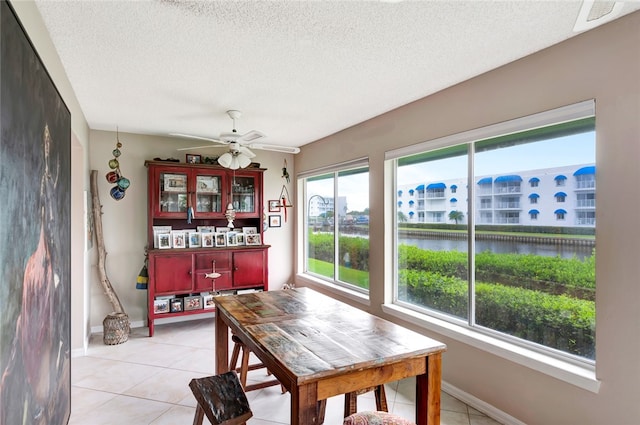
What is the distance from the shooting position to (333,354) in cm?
162

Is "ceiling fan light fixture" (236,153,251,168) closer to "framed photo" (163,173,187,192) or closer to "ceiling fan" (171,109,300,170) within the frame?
"ceiling fan" (171,109,300,170)

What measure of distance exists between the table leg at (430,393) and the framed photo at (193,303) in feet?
10.8

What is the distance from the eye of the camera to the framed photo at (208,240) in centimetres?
447

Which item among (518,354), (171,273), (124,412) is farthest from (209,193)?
(518,354)

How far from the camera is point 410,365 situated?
1.67 meters

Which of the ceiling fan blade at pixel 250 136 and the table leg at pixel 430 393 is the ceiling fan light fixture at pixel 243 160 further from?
the table leg at pixel 430 393

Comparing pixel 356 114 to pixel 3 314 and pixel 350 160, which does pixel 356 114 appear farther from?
pixel 3 314

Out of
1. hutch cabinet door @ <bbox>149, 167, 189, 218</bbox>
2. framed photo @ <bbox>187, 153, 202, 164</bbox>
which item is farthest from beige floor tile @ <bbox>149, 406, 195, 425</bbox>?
framed photo @ <bbox>187, 153, 202, 164</bbox>

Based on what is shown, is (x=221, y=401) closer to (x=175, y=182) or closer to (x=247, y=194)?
(x=175, y=182)

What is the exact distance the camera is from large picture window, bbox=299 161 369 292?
4086 mm

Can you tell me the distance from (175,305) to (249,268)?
99 cm

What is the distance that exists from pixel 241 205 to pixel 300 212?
0.98m

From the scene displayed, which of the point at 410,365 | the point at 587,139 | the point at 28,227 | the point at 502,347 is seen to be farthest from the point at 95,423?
the point at 587,139

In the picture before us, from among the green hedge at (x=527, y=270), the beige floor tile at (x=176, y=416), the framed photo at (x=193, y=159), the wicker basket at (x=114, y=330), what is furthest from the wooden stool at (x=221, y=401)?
the framed photo at (x=193, y=159)
